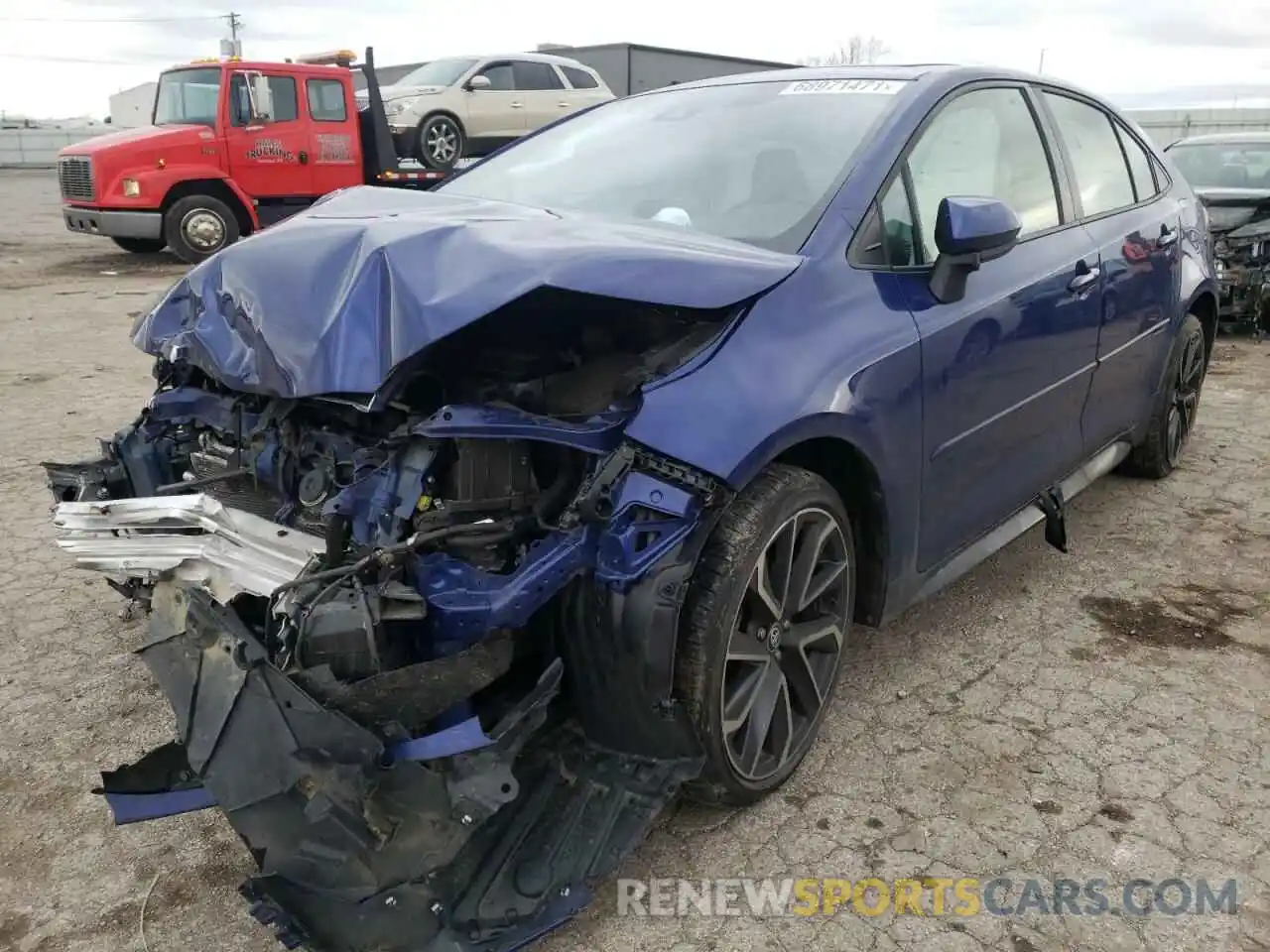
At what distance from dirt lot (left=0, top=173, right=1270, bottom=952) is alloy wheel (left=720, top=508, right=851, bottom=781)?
187mm

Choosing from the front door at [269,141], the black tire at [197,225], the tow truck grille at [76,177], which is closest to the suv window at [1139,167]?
the black tire at [197,225]

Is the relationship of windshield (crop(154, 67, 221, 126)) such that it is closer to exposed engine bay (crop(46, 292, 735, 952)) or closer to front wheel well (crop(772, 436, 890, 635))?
exposed engine bay (crop(46, 292, 735, 952))

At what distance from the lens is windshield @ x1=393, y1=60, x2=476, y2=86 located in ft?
47.8

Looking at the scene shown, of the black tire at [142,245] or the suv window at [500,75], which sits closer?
the black tire at [142,245]

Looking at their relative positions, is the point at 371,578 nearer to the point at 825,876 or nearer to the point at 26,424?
the point at 825,876

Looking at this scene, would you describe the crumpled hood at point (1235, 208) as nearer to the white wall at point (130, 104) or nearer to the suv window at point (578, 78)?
the suv window at point (578, 78)

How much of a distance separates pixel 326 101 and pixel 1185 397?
11571mm

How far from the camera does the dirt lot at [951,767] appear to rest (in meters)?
2.21

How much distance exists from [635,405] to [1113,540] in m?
2.92

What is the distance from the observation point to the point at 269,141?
13055mm

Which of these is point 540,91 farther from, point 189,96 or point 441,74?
point 189,96

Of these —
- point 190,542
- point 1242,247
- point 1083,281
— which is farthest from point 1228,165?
point 190,542

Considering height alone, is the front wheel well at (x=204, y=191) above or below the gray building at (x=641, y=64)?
below

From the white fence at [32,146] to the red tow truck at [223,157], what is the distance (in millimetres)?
27589
